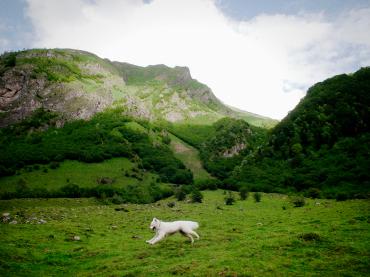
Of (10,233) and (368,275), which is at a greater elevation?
(368,275)

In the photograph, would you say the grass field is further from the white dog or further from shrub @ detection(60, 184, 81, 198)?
shrub @ detection(60, 184, 81, 198)

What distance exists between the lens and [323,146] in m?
128

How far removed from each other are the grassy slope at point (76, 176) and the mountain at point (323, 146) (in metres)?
49.6

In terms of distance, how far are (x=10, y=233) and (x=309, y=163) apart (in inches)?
4364

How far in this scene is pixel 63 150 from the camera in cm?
16725

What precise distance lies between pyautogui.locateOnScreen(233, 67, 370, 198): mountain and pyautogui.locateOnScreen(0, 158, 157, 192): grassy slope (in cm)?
4957

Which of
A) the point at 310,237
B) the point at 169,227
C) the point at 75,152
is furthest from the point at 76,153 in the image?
the point at 310,237

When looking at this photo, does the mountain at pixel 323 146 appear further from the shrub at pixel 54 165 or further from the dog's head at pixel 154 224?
the shrub at pixel 54 165

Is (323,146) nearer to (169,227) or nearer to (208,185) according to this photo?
(208,185)

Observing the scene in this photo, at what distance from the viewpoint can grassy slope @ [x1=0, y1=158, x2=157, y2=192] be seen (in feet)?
413

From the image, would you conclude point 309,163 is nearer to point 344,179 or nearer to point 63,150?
point 344,179

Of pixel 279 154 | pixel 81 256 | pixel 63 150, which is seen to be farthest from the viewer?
pixel 63 150

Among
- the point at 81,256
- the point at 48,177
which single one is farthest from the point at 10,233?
the point at 48,177

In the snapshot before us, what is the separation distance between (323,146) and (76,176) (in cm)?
9957
